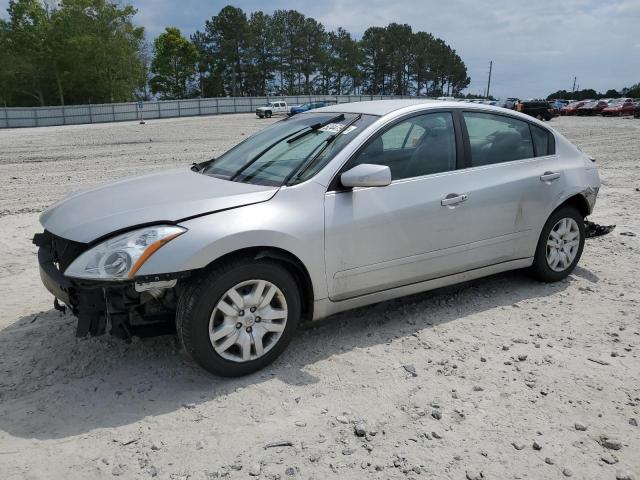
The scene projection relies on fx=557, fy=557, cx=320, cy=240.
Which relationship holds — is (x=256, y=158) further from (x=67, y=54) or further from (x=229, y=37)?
(x=229, y=37)

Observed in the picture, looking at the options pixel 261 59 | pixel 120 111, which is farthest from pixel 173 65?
pixel 120 111

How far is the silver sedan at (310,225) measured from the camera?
3203 millimetres

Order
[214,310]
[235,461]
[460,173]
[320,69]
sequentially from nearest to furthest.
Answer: [235,461] < [214,310] < [460,173] < [320,69]

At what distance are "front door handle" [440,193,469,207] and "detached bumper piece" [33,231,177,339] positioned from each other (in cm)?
204

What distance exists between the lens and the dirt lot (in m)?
2.73

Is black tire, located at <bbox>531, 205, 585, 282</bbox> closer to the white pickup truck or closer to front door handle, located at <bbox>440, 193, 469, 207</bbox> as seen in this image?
front door handle, located at <bbox>440, 193, 469, 207</bbox>

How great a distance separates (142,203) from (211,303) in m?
0.83

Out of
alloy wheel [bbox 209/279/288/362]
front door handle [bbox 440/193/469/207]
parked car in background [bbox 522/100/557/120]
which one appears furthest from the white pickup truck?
alloy wheel [bbox 209/279/288/362]

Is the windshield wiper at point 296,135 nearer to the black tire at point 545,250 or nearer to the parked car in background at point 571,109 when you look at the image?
the black tire at point 545,250

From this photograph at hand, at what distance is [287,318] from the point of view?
354 centimetres

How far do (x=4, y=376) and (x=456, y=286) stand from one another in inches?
143

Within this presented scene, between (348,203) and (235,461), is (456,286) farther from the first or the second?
(235,461)

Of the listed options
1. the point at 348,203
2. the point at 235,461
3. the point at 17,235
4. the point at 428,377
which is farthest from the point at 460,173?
the point at 17,235

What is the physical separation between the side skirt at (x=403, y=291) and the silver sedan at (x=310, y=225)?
12mm
